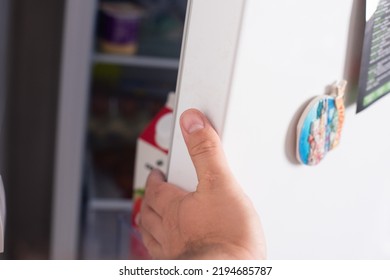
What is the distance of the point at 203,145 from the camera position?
0.64 m

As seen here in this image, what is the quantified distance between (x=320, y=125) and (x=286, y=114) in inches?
2.5

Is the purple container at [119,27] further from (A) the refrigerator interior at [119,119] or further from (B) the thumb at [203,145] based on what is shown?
(B) the thumb at [203,145]

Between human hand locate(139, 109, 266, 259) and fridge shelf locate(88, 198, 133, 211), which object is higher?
human hand locate(139, 109, 266, 259)

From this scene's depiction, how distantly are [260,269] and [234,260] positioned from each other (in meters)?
0.04

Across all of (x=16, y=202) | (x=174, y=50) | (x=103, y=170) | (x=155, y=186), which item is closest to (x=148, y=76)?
→ (x=174, y=50)

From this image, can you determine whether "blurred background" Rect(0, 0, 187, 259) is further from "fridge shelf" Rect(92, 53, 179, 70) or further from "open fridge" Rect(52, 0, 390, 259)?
"open fridge" Rect(52, 0, 390, 259)

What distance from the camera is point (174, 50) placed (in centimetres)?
179

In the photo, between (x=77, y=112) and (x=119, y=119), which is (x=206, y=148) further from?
(x=119, y=119)

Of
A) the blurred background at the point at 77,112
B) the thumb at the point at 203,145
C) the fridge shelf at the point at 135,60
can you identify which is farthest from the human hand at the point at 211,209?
the fridge shelf at the point at 135,60

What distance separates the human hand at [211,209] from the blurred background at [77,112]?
674 mm

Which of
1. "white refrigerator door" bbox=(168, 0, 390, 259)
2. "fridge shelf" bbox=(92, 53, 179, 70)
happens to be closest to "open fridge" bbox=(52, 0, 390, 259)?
"white refrigerator door" bbox=(168, 0, 390, 259)

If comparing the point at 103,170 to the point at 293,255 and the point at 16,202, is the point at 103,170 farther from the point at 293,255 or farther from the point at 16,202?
the point at 293,255

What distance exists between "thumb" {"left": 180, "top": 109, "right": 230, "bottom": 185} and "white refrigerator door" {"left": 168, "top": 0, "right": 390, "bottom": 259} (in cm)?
1

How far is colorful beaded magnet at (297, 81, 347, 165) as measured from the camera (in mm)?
660
